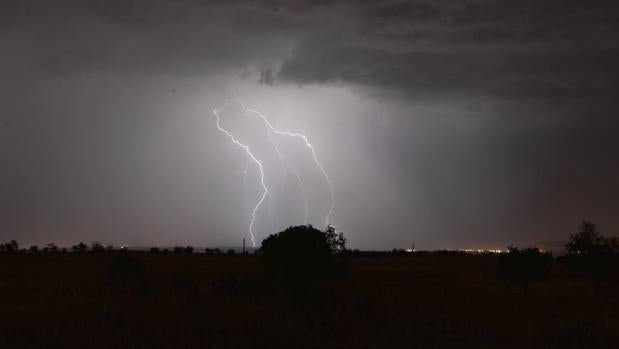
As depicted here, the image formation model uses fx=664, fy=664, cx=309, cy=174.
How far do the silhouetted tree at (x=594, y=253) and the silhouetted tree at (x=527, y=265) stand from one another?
14.4ft

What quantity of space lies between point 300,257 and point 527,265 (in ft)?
47.7

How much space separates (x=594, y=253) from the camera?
36.6m

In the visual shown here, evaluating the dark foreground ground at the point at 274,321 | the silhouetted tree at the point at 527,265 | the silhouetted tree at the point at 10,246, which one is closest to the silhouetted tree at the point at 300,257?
the dark foreground ground at the point at 274,321

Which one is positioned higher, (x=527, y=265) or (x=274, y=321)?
(x=527, y=265)

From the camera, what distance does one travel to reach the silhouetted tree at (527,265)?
108ft

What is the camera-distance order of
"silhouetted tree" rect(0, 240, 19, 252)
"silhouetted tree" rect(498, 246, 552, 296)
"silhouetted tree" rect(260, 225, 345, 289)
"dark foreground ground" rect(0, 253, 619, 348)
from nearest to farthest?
"dark foreground ground" rect(0, 253, 619, 348) < "silhouetted tree" rect(260, 225, 345, 289) < "silhouetted tree" rect(498, 246, 552, 296) < "silhouetted tree" rect(0, 240, 19, 252)

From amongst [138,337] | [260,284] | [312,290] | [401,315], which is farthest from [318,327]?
[260,284]

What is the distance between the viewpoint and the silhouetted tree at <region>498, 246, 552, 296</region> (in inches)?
1296

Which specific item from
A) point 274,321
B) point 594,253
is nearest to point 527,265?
point 594,253

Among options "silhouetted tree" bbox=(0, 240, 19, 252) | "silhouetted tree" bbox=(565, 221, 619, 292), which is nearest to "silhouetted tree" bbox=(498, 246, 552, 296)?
"silhouetted tree" bbox=(565, 221, 619, 292)

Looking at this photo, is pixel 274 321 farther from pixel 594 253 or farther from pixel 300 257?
pixel 594 253

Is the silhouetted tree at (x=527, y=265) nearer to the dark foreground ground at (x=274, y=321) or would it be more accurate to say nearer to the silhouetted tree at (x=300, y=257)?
the dark foreground ground at (x=274, y=321)

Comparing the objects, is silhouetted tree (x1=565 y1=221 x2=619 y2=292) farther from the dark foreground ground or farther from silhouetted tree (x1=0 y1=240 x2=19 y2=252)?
silhouetted tree (x1=0 y1=240 x2=19 y2=252)

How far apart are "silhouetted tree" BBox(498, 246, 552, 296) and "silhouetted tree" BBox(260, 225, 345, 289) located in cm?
1257
